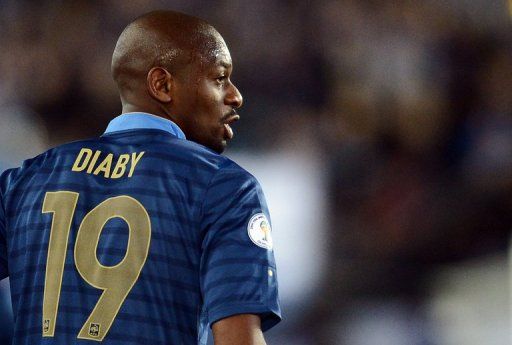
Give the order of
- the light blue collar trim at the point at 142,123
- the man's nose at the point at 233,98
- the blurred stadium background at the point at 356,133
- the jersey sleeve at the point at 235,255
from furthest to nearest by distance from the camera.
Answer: the blurred stadium background at the point at 356,133 < the man's nose at the point at 233,98 < the light blue collar trim at the point at 142,123 < the jersey sleeve at the point at 235,255

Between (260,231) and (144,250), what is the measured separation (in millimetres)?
152

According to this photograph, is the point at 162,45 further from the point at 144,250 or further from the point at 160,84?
the point at 144,250

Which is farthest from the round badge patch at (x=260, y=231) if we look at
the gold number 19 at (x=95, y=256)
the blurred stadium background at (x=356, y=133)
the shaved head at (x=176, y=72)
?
the blurred stadium background at (x=356, y=133)

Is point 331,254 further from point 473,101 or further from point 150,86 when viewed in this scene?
point 150,86

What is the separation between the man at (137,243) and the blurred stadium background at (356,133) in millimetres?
1892

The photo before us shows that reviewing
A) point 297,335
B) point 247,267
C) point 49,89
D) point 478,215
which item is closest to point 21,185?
point 247,267

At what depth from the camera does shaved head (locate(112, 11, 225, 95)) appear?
1275mm

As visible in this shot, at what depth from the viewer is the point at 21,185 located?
1205 mm

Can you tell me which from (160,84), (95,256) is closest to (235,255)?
(95,256)

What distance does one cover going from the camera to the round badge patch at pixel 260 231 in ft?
3.54

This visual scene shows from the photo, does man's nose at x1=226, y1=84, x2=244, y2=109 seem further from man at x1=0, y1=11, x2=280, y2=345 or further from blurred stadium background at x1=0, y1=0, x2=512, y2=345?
blurred stadium background at x1=0, y1=0, x2=512, y2=345

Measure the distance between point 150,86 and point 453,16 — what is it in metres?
2.44

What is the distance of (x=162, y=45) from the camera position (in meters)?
1.28

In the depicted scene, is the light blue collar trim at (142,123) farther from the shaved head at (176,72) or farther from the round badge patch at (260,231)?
the round badge patch at (260,231)
